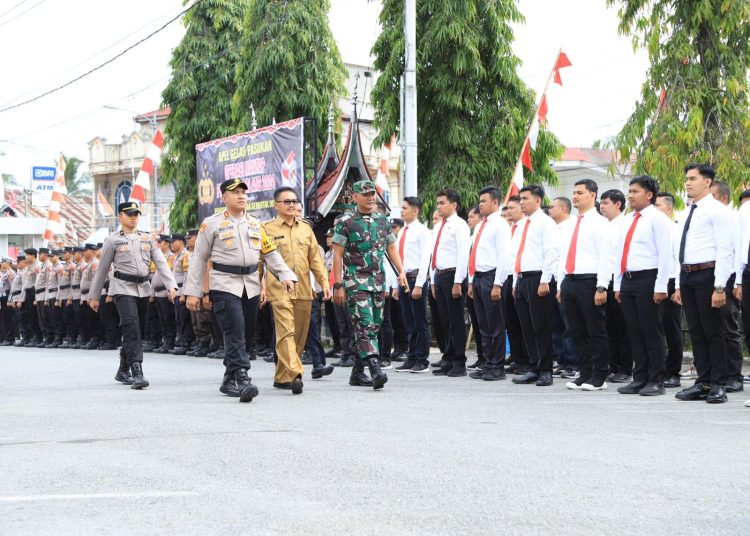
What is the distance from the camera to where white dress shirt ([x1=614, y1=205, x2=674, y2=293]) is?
10375mm

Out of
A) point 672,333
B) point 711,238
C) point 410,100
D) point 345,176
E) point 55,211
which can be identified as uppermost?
point 410,100

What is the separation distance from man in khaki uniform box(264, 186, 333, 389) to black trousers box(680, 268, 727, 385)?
3.55 metres

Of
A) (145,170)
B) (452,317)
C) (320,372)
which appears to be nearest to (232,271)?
(320,372)

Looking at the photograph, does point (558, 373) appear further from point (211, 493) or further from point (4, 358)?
point (4, 358)

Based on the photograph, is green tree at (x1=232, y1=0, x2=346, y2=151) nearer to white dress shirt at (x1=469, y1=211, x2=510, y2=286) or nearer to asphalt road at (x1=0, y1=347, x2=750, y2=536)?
white dress shirt at (x1=469, y1=211, x2=510, y2=286)

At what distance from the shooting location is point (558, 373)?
1327 cm

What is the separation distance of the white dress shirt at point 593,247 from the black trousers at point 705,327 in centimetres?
94

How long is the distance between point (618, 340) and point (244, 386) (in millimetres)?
4696

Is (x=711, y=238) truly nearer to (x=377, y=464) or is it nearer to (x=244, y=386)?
(x=244, y=386)

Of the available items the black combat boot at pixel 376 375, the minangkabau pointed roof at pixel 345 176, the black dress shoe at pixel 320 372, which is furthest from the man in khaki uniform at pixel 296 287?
the minangkabau pointed roof at pixel 345 176

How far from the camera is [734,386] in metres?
10.7

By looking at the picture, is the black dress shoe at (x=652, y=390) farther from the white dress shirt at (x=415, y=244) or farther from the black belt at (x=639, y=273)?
the white dress shirt at (x=415, y=244)

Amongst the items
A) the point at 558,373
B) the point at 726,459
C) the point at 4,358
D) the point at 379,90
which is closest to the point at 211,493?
the point at 726,459

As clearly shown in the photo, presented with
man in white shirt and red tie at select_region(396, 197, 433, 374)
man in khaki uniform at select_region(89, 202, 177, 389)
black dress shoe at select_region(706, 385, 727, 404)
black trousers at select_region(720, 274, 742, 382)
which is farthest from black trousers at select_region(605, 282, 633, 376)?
man in khaki uniform at select_region(89, 202, 177, 389)
